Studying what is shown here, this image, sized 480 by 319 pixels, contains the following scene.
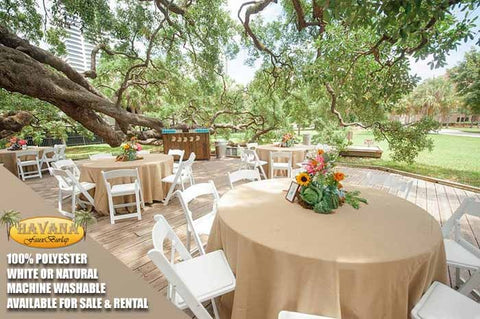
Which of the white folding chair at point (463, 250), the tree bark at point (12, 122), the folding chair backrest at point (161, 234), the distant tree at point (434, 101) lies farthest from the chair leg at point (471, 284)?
the distant tree at point (434, 101)

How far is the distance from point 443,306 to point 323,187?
0.94 meters

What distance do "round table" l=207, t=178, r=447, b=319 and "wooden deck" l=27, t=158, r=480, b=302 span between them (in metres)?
0.70

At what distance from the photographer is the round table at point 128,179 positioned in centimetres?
345

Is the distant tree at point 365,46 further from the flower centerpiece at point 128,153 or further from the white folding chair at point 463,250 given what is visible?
the flower centerpiece at point 128,153

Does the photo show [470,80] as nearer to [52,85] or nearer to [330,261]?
[330,261]

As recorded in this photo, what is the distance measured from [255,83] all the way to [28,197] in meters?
8.48

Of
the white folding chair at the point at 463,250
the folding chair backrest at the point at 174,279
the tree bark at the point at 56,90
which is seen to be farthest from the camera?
the tree bark at the point at 56,90

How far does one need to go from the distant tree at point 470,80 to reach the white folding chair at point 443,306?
1222 centimetres

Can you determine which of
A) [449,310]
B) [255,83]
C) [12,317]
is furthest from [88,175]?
[255,83]

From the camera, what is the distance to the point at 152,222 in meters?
3.23

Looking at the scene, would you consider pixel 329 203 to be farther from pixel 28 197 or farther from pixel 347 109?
pixel 347 109

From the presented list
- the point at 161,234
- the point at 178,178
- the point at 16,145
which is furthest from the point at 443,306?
the point at 16,145

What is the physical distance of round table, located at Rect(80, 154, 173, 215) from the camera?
3453 mm

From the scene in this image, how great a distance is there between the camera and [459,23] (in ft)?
9.05
